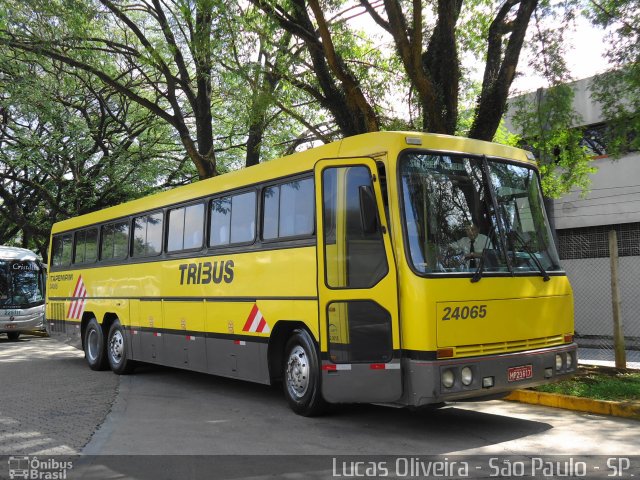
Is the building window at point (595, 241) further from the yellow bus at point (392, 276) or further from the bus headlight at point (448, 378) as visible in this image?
the bus headlight at point (448, 378)

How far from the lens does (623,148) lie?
10.9m

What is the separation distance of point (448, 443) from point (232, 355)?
11.9ft

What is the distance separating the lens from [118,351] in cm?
1266

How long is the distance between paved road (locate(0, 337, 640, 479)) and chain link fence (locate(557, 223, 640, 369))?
848cm

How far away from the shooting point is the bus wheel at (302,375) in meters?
7.61

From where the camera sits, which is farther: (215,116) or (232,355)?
(215,116)

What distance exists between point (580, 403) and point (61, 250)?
1204 centimetres

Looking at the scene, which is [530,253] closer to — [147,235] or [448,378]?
[448,378]

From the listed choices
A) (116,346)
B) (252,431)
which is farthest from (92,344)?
(252,431)

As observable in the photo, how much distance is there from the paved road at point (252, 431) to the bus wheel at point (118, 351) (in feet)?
6.89

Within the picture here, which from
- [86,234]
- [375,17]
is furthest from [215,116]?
[375,17]

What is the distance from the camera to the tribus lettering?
9359 millimetres

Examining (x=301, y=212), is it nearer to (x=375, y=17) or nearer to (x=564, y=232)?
(x=375, y=17)

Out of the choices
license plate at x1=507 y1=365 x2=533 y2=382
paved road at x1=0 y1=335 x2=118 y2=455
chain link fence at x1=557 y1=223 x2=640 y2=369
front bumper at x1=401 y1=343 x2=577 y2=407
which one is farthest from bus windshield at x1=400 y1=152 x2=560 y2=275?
chain link fence at x1=557 y1=223 x2=640 y2=369
